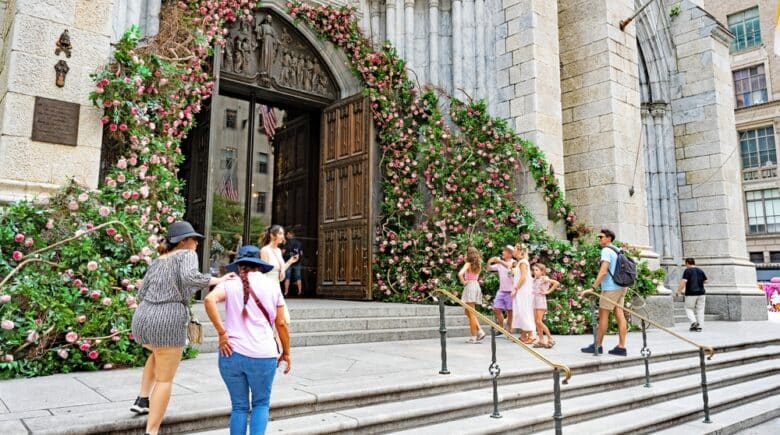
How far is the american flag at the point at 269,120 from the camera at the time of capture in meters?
12.4

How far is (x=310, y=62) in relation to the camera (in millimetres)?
10227

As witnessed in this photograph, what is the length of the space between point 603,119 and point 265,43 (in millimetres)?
6579

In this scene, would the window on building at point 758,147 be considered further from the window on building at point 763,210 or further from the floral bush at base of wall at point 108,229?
the floral bush at base of wall at point 108,229

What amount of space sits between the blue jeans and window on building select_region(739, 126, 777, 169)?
30878 mm

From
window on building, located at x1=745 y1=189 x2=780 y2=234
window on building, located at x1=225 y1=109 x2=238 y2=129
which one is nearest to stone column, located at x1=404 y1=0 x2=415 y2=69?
window on building, located at x1=225 y1=109 x2=238 y2=129

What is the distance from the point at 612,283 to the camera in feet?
21.3

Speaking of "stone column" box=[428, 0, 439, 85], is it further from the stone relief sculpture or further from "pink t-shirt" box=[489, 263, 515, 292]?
"pink t-shirt" box=[489, 263, 515, 292]

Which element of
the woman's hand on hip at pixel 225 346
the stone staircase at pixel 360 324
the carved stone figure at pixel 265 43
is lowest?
the stone staircase at pixel 360 324

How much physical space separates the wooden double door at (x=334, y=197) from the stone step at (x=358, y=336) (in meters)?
1.96

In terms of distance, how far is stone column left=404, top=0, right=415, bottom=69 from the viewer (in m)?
10.4

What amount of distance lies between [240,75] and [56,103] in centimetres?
384

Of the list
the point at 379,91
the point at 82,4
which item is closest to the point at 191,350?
the point at 82,4

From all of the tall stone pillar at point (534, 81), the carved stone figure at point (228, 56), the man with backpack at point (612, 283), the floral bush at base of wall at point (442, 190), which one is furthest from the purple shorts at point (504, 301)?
the carved stone figure at point (228, 56)

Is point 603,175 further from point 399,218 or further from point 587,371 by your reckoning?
point 587,371
